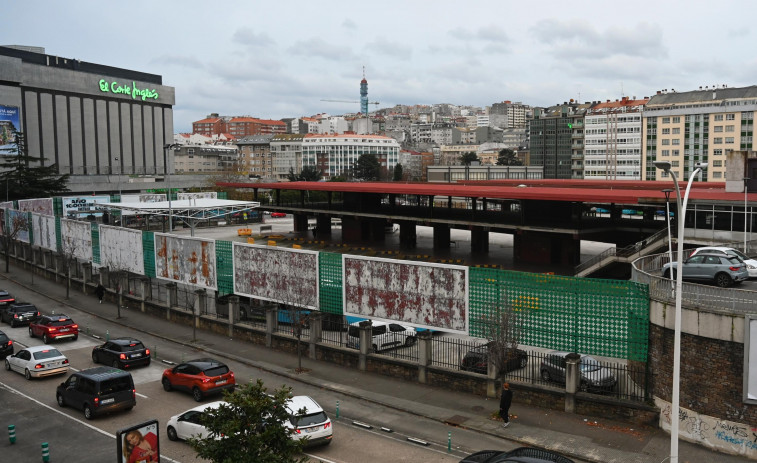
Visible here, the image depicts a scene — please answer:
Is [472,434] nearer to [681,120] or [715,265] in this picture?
[715,265]

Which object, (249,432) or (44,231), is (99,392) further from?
(44,231)

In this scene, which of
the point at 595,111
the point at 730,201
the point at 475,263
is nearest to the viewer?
the point at 730,201

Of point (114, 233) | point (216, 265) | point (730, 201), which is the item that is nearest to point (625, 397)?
point (216, 265)

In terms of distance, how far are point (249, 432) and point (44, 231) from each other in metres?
47.5

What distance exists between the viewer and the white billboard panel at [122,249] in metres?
39.8

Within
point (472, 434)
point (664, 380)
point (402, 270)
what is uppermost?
point (402, 270)

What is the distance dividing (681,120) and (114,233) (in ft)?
341

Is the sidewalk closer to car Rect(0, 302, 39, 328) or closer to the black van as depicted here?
the black van

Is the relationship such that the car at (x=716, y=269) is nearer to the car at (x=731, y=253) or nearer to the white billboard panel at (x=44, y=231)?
the car at (x=731, y=253)

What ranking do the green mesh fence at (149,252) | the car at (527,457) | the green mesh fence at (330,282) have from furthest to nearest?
1. the green mesh fence at (149,252)
2. the green mesh fence at (330,282)
3. the car at (527,457)

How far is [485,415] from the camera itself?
71.6 feet

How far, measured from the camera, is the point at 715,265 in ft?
78.7

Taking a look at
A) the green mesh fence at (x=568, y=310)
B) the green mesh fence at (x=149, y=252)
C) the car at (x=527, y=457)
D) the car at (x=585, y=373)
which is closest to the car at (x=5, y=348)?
the green mesh fence at (x=149, y=252)

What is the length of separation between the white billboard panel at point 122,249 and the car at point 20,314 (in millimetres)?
6243
